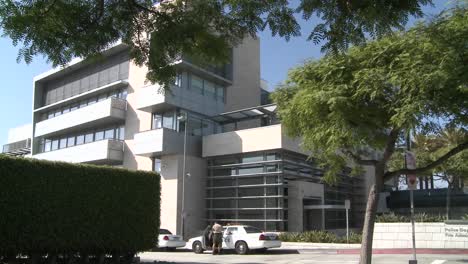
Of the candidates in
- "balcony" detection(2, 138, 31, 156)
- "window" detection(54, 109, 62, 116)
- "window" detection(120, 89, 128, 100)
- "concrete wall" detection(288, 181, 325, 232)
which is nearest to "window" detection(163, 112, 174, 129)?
"window" detection(120, 89, 128, 100)

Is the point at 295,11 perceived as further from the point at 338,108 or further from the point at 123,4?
the point at 338,108

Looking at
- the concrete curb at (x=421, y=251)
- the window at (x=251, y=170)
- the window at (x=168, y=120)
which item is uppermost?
the window at (x=168, y=120)

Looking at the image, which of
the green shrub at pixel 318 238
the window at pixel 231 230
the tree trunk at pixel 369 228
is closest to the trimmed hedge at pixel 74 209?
the window at pixel 231 230

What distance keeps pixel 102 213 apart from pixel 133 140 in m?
23.6

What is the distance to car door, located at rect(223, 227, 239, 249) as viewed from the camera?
26.6 metres

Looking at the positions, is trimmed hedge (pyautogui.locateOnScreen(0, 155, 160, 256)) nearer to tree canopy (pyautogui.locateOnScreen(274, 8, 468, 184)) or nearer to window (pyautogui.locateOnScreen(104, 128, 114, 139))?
tree canopy (pyautogui.locateOnScreen(274, 8, 468, 184))

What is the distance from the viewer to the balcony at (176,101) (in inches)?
1464

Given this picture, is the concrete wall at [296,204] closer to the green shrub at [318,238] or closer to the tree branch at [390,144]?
the green shrub at [318,238]

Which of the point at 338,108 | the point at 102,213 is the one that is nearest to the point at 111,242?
the point at 102,213

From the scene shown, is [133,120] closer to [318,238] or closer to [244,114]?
[244,114]

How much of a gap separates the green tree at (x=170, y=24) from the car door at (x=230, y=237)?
2091cm

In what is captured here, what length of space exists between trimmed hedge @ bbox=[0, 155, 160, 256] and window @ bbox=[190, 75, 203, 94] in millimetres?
20718

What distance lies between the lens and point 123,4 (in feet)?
19.6

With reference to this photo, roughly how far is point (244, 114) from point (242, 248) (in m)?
14.5
